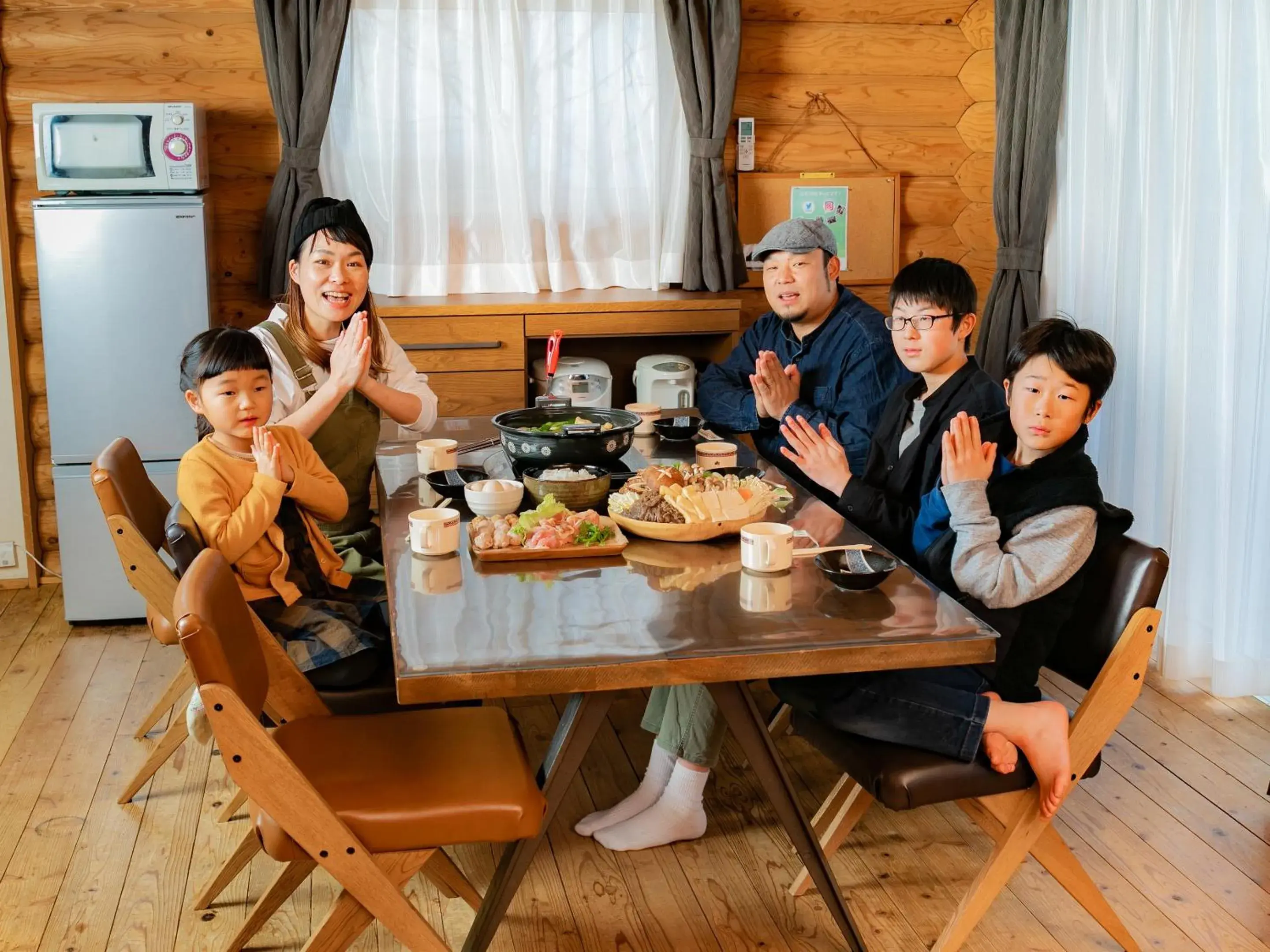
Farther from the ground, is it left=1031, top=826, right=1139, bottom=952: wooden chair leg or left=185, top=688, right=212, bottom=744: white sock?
left=185, top=688, right=212, bottom=744: white sock

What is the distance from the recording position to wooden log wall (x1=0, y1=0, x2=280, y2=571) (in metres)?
3.88

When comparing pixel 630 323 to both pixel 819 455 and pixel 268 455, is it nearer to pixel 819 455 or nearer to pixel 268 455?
pixel 819 455

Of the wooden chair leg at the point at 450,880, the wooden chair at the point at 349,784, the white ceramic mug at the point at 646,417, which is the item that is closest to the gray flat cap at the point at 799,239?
the white ceramic mug at the point at 646,417

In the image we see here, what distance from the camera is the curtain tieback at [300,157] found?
13.0 feet

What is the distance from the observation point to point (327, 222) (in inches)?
109

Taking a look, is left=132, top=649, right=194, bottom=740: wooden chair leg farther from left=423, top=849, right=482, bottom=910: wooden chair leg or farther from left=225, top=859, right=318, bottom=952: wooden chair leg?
left=423, top=849, right=482, bottom=910: wooden chair leg

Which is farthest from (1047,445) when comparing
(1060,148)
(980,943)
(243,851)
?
(1060,148)

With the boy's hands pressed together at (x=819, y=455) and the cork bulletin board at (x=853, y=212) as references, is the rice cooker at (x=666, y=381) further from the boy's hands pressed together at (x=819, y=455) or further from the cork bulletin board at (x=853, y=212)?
the boy's hands pressed together at (x=819, y=455)

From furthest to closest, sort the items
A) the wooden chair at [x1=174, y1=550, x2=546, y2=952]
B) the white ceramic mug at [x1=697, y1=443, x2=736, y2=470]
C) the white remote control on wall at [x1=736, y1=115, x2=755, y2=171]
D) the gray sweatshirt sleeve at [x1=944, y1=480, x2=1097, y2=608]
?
1. the white remote control on wall at [x1=736, y1=115, x2=755, y2=171]
2. the white ceramic mug at [x1=697, y1=443, x2=736, y2=470]
3. the gray sweatshirt sleeve at [x1=944, y1=480, x2=1097, y2=608]
4. the wooden chair at [x1=174, y1=550, x2=546, y2=952]

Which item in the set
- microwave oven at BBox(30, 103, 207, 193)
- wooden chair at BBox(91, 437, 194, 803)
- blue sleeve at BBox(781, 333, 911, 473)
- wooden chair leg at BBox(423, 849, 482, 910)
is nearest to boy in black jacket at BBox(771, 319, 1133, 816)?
wooden chair leg at BBox(423, 849, 482, 910)

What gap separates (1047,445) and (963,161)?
9.06ft

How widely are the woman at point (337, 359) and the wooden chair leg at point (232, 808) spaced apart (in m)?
0.55

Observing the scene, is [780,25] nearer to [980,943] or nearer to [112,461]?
[112,461]

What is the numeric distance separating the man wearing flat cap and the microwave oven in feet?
5.65
